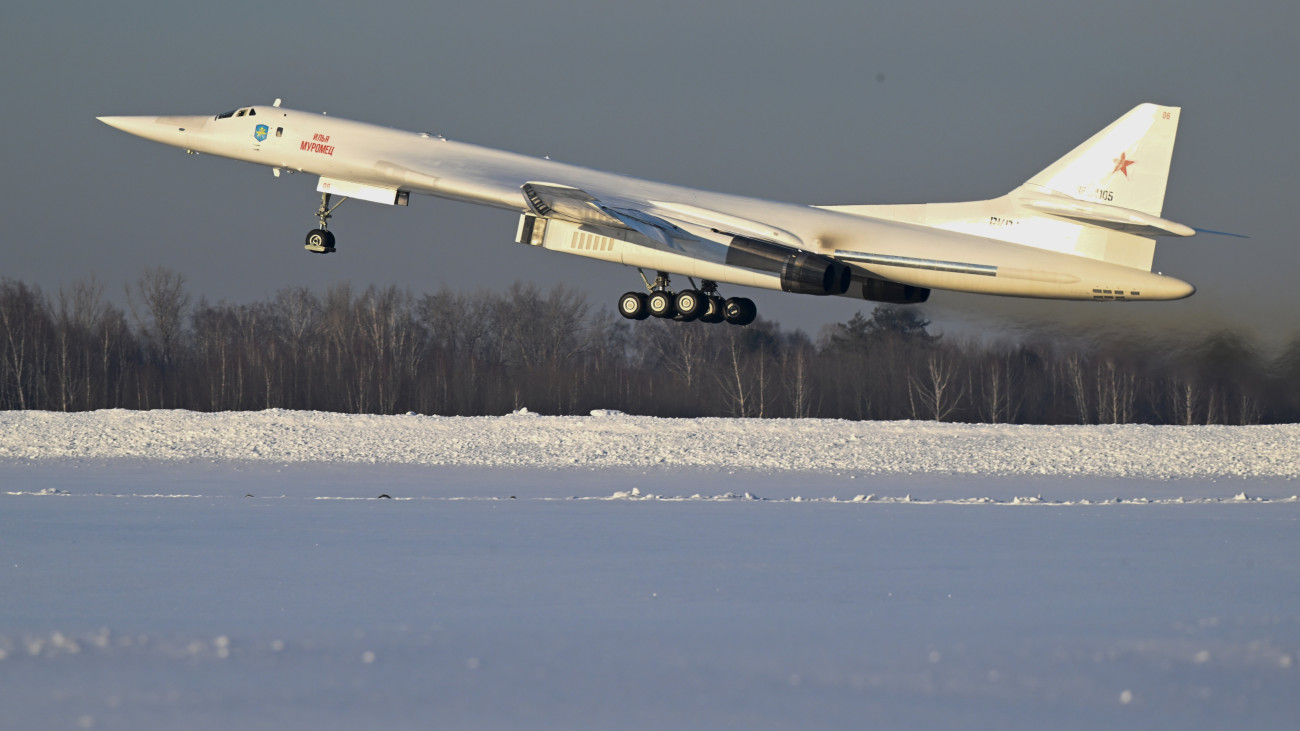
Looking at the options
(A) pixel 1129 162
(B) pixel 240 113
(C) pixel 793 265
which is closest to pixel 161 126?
(B) pixel 240 113

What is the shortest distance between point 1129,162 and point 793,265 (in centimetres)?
385

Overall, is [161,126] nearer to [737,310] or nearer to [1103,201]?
[737,310]

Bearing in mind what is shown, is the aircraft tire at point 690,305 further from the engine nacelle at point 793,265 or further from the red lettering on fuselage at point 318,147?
the red lettering on fuselage at point 318,147

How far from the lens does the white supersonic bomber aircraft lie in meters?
14.4

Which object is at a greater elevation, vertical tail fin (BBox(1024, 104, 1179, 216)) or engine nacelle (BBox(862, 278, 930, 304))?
vertical tail fin (BBox(1024, 104, 1179, 216))

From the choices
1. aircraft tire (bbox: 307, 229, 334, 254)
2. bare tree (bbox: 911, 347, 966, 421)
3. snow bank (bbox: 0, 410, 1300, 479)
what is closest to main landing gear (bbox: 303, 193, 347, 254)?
aircraft tire (bbox: 307, 229, 334, 254)

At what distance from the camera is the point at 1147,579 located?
364 inches

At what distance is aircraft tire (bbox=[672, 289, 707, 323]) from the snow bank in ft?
12.1

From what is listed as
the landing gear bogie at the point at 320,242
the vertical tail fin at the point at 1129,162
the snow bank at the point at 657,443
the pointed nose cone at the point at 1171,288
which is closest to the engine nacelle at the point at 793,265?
the vertical tail fin at the point at 1129,162

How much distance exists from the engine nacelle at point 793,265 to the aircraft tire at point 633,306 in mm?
1896

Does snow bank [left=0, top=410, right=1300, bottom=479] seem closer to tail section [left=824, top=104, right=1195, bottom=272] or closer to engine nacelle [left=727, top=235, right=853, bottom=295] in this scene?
engine nacelle [left=727, top=235, right=853, bottom=295]

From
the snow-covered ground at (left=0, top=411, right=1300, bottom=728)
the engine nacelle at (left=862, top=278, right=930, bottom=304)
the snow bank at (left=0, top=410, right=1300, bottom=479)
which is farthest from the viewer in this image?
the snow bank at (left=0, top=410, right=1300, bottom=479)

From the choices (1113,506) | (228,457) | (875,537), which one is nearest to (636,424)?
(228,457)

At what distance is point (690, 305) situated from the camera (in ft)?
56.1
